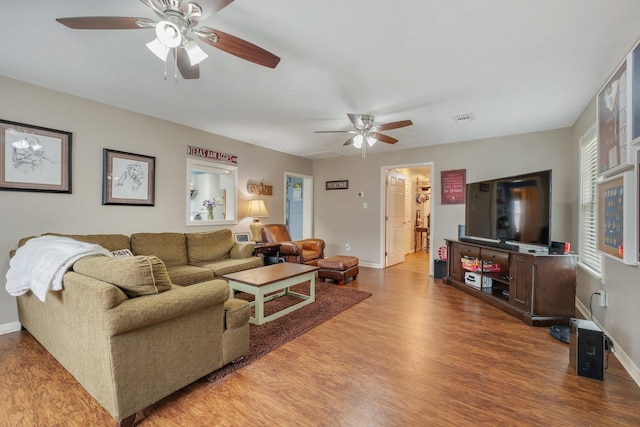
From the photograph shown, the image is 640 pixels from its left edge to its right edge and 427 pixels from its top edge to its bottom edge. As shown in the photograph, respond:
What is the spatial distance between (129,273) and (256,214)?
3.39 meters

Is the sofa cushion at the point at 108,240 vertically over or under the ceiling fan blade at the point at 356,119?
under

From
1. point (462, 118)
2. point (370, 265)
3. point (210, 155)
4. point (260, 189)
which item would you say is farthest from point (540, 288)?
point (210, 155)

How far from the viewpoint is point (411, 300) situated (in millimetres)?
3615

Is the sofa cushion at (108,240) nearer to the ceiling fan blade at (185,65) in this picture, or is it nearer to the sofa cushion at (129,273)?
the sofa cushion at (129,273)

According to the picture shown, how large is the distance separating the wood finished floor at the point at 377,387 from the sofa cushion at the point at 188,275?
113 cm

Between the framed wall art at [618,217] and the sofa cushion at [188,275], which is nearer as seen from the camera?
the framed wall art at [618,217]

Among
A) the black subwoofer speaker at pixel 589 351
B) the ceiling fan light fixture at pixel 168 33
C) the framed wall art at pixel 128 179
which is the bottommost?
the black subwoofer speaker at pixel 589 351

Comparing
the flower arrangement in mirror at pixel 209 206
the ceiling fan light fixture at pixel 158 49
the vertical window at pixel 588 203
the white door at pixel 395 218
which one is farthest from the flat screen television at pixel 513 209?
the flower arrangement in mirror at pixel 209 206

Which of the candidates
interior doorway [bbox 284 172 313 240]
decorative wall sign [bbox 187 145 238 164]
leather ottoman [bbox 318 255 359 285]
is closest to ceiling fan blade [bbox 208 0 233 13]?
decorative wall sign [bbox 187 145 238 164]

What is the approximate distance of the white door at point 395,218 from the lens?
19.2 feet

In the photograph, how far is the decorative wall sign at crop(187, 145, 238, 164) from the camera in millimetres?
4133

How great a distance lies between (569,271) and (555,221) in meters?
1.51

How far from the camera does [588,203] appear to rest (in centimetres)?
317

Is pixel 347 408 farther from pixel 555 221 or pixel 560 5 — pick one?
pixel 555 221
